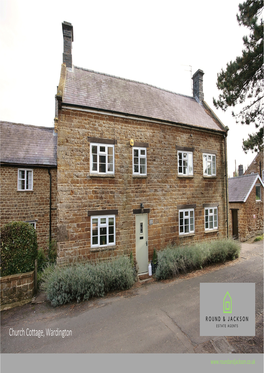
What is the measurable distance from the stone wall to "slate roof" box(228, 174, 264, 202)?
5886 millimetres

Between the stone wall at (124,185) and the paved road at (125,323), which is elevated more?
the stone wall at (124,185)

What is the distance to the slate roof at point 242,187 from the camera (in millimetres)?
14989

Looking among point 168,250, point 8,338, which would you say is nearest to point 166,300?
point 168,250

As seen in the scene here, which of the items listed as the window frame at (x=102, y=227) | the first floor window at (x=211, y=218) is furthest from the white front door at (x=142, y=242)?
the first floor window at (x=211, y=218)

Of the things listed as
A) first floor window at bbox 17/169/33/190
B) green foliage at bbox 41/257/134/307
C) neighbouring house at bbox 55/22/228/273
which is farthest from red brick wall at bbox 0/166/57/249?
green foliage at bbox 41/257/134/307

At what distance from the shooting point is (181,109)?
11625 millimetres

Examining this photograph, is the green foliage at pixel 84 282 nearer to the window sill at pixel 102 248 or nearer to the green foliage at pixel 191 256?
the window sill at pixel 102 248

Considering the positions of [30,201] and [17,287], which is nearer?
[17,287]

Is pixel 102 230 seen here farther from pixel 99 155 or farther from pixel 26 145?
pixel 26 145

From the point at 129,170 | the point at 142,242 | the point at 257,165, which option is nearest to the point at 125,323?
the point at 142,242

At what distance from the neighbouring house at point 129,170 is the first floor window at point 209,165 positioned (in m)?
0.07

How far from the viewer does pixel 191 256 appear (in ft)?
27.9

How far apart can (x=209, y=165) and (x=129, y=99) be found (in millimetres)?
6495

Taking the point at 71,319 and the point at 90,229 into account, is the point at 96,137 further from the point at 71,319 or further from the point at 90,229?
the point at 71,319
